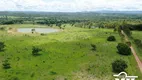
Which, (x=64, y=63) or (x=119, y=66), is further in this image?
(x=64, y=63)

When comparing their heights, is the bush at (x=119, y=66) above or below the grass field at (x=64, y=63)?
above

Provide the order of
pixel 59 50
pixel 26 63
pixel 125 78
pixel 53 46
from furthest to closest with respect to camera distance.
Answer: pixel 53 46, pixel 59 50, pixel 26 63, pixel 125 78

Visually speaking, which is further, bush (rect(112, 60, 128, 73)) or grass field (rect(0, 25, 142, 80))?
bush (rect(112, 60, 128, 73))

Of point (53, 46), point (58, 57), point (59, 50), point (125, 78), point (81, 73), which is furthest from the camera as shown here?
point (53, 46)

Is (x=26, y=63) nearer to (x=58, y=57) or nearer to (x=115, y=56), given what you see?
(x=58, y=57)

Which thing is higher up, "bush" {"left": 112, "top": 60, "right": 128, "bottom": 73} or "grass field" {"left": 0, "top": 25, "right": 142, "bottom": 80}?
"bush" {"left": 112, "top": 60, "right": 128, "bottom": 73}

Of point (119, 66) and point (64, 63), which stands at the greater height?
point (119, 66)

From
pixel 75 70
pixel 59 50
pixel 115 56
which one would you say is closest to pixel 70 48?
pixel 59 50

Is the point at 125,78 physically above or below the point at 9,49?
above

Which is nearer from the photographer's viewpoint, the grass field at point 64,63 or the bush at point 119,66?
the grass field at point 64,63

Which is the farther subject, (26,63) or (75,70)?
(26,63)
